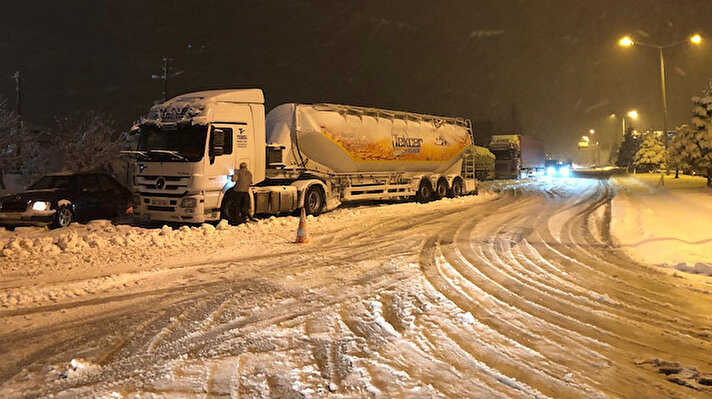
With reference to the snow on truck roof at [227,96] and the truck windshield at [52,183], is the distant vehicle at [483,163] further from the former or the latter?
the truck windshield at [52,183]

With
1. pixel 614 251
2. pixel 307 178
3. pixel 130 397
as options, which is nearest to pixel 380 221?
pixel 307 178

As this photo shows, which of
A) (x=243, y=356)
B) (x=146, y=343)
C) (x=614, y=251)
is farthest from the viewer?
(x=614, y=251)

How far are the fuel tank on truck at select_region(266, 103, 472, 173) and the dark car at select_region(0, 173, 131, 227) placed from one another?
5.30 meters

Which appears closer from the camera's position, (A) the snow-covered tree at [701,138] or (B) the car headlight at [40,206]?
(B) the car headlight at [40,206]

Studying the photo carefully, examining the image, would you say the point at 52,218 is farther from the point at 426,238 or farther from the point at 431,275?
the point at 431,275

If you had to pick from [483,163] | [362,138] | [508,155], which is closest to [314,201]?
[362,138]

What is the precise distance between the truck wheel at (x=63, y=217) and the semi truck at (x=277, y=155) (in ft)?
7.10

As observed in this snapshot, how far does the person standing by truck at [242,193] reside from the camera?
41.0ft

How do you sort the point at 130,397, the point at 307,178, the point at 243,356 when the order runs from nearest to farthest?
the point at 130,397, the point at 243,356, the point at 307,178

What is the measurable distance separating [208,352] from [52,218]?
1092cm

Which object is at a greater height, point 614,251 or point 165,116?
point 165,116

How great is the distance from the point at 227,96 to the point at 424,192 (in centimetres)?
1074

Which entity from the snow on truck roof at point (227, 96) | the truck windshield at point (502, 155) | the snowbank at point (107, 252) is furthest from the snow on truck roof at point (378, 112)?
the truck windshield at point (502, 155)

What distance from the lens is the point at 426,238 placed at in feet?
34.9
